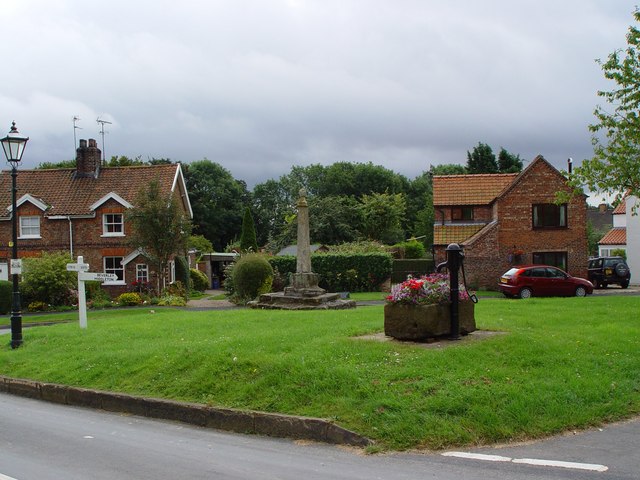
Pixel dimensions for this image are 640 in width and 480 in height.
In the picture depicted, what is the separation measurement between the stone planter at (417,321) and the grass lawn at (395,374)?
38 cm

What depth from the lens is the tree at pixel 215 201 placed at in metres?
76.7

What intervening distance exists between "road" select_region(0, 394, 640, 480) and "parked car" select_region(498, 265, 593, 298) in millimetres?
23927

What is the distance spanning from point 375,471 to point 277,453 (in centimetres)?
134

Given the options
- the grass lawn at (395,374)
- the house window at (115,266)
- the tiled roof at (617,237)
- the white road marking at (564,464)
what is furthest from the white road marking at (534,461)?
the tiled roof at (617,237)

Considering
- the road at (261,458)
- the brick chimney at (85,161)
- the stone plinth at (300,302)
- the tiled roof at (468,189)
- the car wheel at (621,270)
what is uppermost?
the brick chimney at (85,161)

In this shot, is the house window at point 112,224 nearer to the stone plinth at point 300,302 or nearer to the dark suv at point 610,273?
the stone plinth at point 300,302

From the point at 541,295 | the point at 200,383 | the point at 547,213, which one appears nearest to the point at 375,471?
the point at 200,383

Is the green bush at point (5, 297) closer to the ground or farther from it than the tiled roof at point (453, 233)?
closer to the ground

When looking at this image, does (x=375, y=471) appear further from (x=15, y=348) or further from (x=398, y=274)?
(x=398, y=274)

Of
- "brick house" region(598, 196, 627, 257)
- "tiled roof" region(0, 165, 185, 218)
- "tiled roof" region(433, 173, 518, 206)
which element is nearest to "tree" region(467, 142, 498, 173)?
"brick house" region(598, 196, 627, 257)

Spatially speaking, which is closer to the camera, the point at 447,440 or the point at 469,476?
the point at 469,476

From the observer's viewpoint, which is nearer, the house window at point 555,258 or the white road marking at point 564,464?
the white road marking at point 564,464

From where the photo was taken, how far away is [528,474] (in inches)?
231

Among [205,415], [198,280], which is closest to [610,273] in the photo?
[198,280]
